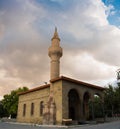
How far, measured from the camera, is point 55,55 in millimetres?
32594

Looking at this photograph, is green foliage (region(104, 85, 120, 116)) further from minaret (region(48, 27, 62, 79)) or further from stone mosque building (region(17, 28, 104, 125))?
minaret (region(48, 27, 62, 79))

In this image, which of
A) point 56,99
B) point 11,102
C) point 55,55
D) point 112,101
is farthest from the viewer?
point 11,102

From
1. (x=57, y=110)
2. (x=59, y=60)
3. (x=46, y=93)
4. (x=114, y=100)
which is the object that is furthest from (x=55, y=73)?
(x=114, y=100)

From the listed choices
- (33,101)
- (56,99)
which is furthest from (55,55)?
(56,99)

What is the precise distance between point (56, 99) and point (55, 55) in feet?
35.3

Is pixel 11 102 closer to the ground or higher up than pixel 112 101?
higher up

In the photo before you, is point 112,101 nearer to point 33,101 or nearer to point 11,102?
point 33,101

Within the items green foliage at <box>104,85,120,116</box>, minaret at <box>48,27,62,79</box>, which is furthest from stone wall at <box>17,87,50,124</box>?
green foliage at <box>104,85,120,116</box>

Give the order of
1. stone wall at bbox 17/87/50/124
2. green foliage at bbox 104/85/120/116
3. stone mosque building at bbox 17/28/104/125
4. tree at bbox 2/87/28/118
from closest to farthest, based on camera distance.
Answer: stone mosque building at bbox 17/28/104/125, stone wall at bbox 17/87/50/124, green foliage at bbox 104/85/120/116, tree at bbox 2/87/28/118

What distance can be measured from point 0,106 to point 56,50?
3185cm

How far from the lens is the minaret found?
31281 millimetres

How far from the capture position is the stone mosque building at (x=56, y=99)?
23.0m

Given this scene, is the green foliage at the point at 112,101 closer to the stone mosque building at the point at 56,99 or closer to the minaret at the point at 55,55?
the stone mosque building at the point at 56,99

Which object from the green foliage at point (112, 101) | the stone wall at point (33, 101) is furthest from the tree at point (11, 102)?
the green foliage at point (112, 101)
